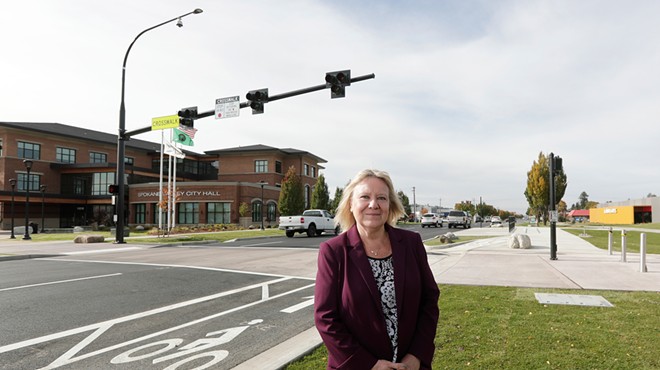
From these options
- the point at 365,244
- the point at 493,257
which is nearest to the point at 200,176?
the point at 493,257

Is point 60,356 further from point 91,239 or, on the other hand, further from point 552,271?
point 91,239

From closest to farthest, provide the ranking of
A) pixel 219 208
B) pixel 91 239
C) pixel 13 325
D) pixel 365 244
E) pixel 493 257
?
1. pixel 365 244
2. pixel 13 325
3. pixel 493 257
4. pixel 91 239
5. pixel 219 208

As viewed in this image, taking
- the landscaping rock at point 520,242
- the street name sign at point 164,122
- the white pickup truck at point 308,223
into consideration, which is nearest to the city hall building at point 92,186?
the white pickup truck at point 308,223

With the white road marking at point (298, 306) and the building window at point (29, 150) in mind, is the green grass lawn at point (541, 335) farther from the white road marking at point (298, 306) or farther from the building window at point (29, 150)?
the building window at point (29, 150)

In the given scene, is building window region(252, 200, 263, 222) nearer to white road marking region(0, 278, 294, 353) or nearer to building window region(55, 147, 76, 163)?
building window region(55, 147, 76, 163)

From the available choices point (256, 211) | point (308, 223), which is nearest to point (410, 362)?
point (308, 223)

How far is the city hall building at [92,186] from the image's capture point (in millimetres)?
43969

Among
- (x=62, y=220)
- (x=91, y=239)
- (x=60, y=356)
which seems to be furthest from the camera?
(x=62, y=220)

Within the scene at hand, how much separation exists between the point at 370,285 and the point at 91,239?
23975 mm

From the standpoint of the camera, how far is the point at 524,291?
7578 mm

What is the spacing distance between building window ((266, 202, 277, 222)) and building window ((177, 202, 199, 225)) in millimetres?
8171

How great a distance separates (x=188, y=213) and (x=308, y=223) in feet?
70.7

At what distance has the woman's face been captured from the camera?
2.55 m

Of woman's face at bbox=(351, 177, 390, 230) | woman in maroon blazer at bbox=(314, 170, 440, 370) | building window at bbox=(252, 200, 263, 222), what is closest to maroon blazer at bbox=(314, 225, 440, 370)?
woman in maroon blazer at bbox=(314, 170, 440, 370)
